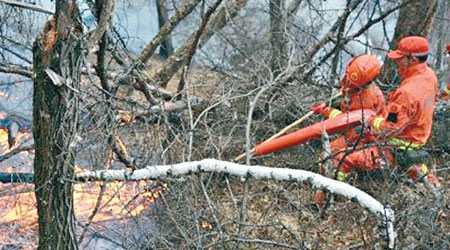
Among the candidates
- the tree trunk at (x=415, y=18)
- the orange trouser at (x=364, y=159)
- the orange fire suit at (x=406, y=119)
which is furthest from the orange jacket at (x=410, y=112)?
the tree trunk at (x=415, y=18)

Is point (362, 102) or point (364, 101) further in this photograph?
point (364, 101)

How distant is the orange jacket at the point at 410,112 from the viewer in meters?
5.13

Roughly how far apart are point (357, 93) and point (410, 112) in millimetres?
828

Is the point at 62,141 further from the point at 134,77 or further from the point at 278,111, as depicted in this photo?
the point at 278,111

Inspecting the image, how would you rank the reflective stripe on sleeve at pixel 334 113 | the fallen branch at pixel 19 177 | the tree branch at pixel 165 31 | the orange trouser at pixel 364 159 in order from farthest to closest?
the tree branch at pixel 165 31 < the reflective stripe on sleeve at pixel 334 113 < the orange trouser at pixel 364 159 < the fallen branch at pixel 19 177

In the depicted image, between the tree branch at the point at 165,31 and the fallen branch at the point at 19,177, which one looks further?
the tree branch at the point at 165,31

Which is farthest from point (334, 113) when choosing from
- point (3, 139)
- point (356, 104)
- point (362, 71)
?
point (3, 139)

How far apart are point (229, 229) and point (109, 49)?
2.25 meters

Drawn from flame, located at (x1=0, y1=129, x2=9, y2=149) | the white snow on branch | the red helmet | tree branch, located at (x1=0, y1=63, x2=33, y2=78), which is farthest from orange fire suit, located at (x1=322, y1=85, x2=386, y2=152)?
flame, located at (x1=0, y1=129, x2=9, y2=149)

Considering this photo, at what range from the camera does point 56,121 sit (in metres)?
3.55

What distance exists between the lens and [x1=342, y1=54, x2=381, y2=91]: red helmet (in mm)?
5613

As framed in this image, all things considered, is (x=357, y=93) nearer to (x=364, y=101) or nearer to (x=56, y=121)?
(x=364, y=101)

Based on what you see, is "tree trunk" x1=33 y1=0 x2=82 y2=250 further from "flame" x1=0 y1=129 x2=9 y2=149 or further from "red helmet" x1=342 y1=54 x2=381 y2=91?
"flame" x1=0 y1=129 x2=9 y2=149

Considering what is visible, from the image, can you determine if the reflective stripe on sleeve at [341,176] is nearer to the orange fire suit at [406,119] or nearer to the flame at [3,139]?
the orange fire suit at [406,119]
